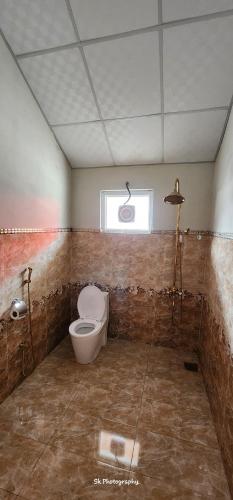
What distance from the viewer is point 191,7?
131 cm

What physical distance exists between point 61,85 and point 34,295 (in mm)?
1964

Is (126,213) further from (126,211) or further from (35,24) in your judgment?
(35,24)

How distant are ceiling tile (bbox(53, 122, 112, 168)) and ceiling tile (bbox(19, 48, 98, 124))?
→ 113 millimetres

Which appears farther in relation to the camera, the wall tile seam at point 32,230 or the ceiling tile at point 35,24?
the wall tile seam at point 32,230

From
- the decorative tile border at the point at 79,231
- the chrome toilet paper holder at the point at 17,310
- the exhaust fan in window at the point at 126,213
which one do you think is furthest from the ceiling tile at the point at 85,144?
the chrome toilet paper holder at the point at 17,310

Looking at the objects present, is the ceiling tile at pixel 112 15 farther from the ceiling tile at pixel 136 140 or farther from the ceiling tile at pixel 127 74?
the ceiling tile at pixel 136 140

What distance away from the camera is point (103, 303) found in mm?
2672

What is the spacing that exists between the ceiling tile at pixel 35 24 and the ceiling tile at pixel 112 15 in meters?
0.10

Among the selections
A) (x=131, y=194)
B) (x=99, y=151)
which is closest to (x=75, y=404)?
(x=131, y=194)

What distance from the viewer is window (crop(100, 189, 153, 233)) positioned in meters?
2.76

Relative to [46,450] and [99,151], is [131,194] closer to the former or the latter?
[99,151]

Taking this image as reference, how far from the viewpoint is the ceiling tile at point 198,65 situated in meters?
1.42

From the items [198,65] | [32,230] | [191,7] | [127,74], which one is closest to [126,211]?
[32,230]

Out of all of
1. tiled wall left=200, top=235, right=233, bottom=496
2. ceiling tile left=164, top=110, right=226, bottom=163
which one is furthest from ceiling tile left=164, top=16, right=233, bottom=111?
tiled wall left=200, top=235, right=233, bottom=496
